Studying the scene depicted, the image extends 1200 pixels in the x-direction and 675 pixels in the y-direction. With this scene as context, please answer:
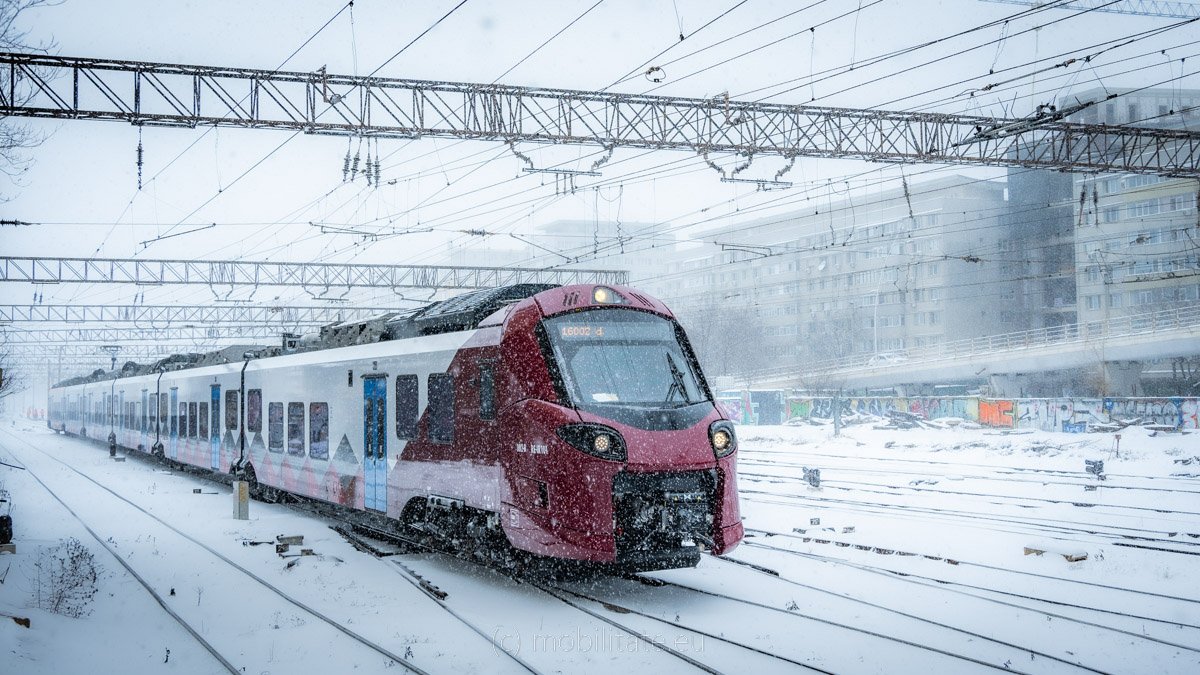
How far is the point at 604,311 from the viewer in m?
10.6

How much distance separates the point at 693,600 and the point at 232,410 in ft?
47.9

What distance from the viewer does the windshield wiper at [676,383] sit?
10352mm

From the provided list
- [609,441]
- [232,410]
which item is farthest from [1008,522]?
[232,410]

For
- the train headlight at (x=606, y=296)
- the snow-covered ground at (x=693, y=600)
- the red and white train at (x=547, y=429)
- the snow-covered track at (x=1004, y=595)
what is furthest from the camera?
the train headlight at (x=606, y=296)

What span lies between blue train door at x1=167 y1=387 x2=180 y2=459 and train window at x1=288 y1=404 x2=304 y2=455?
1117 cm

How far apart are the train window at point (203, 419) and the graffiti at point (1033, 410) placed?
3064 cm

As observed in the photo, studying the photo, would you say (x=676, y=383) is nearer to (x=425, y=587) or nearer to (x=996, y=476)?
(x=425, y=587)

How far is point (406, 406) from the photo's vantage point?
12602 millimetres

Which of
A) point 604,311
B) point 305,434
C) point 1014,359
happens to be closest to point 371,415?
point 305,434

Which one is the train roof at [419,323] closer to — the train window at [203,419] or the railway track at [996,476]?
the train window at [203,419]

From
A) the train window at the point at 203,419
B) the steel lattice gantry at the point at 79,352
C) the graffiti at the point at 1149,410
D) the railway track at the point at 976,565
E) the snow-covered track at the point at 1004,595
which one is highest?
the steel lattice gantry at the point at 79,352

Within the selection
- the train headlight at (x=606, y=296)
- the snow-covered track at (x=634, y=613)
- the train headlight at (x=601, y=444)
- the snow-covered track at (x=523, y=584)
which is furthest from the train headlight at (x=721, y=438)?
the snow-covered track at (x=523, y=584)

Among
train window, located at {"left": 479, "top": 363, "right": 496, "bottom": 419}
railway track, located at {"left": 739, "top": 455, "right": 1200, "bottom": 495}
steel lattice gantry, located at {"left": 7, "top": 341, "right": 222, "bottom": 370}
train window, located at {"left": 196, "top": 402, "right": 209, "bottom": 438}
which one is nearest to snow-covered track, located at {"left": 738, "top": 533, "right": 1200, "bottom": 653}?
train window, located at {"left": 479, "top": 363, "right": 496, "bottom": 419}

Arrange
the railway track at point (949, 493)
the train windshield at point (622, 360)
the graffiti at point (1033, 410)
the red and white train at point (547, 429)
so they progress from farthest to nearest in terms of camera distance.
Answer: the graffiti at point (1033, 410) → the railway track at point (949, 493) → the train windshield at point (622, 360) → the red and white train at point (547, 429)
